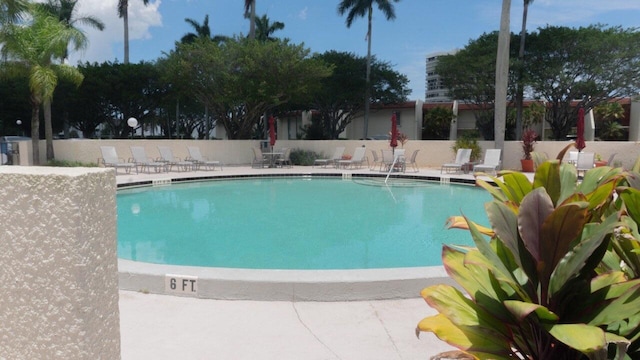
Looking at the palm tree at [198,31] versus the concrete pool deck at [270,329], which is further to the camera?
the palm tree at [198,31]

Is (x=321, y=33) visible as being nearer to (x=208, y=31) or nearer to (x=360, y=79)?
(x=360, y=79)

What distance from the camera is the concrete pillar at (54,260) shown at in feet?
4.99

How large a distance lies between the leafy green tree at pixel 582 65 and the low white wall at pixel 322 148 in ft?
33.4

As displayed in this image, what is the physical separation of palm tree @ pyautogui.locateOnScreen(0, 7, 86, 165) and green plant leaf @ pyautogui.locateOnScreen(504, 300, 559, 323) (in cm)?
1805

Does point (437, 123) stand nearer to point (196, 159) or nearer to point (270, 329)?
point (196, 159)

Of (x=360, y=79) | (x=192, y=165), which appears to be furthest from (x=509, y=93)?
(x=192, y=165)

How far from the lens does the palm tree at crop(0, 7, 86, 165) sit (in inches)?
630

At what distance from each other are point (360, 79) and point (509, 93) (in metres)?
10.7

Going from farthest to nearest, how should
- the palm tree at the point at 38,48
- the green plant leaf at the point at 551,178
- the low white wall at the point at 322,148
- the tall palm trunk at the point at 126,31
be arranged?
the tall palm trunk at the point at 126,31
the low white wall at the point at 322,148
the palm tree at the point at 38,48
the green plant leaf at the point at 551,178

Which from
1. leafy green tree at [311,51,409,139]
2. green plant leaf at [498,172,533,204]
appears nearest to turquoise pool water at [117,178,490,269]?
green plant leaf at [498,172,533,204]

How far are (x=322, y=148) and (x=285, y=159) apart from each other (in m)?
2.74

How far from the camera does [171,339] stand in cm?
321

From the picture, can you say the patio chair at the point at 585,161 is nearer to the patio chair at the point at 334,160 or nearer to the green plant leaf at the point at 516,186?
the patio chair at the point at 334,160

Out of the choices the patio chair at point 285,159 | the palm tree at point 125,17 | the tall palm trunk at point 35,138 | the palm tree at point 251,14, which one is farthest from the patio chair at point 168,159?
the palm tree at point 125,17
